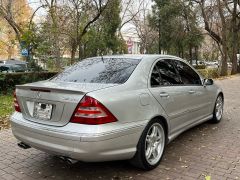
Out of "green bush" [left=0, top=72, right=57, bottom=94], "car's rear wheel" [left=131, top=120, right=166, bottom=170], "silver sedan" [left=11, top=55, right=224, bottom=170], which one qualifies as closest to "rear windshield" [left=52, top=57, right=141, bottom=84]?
"silver sedan" [left=11, top=55, right=224, bottom=170]

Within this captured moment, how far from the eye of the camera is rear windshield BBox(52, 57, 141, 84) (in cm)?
427

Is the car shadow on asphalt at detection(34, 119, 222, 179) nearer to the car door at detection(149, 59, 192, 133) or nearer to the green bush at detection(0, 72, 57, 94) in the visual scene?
the car door at detection(149, 59, 192, 133)

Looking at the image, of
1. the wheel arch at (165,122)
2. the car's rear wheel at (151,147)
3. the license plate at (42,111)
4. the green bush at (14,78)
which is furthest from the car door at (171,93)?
the green bush at (14,78)

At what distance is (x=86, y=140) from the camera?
345 centimetres

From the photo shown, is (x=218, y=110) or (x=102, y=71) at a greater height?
(x=102, y=71)

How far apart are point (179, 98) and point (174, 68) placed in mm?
573

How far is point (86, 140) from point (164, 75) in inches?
77.4

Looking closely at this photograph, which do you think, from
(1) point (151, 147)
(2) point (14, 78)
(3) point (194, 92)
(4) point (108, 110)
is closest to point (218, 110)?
(3) point (194, 92)

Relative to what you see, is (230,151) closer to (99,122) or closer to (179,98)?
(179,98)

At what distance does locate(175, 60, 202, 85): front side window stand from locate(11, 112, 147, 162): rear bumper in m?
1.75

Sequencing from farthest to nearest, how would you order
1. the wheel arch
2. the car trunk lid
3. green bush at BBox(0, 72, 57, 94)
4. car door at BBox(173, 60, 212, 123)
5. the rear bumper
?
1. green bush at BBox(0, 72, 57, 94)
2. car door at BBox(173, 60, 212, 123)
3. the wheel arch
4. the car trunk lid
5. the rear bumper

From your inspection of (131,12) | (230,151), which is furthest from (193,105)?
(131,12)

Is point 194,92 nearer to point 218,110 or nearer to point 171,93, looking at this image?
point 171,93

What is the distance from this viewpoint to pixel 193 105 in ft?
18.1
